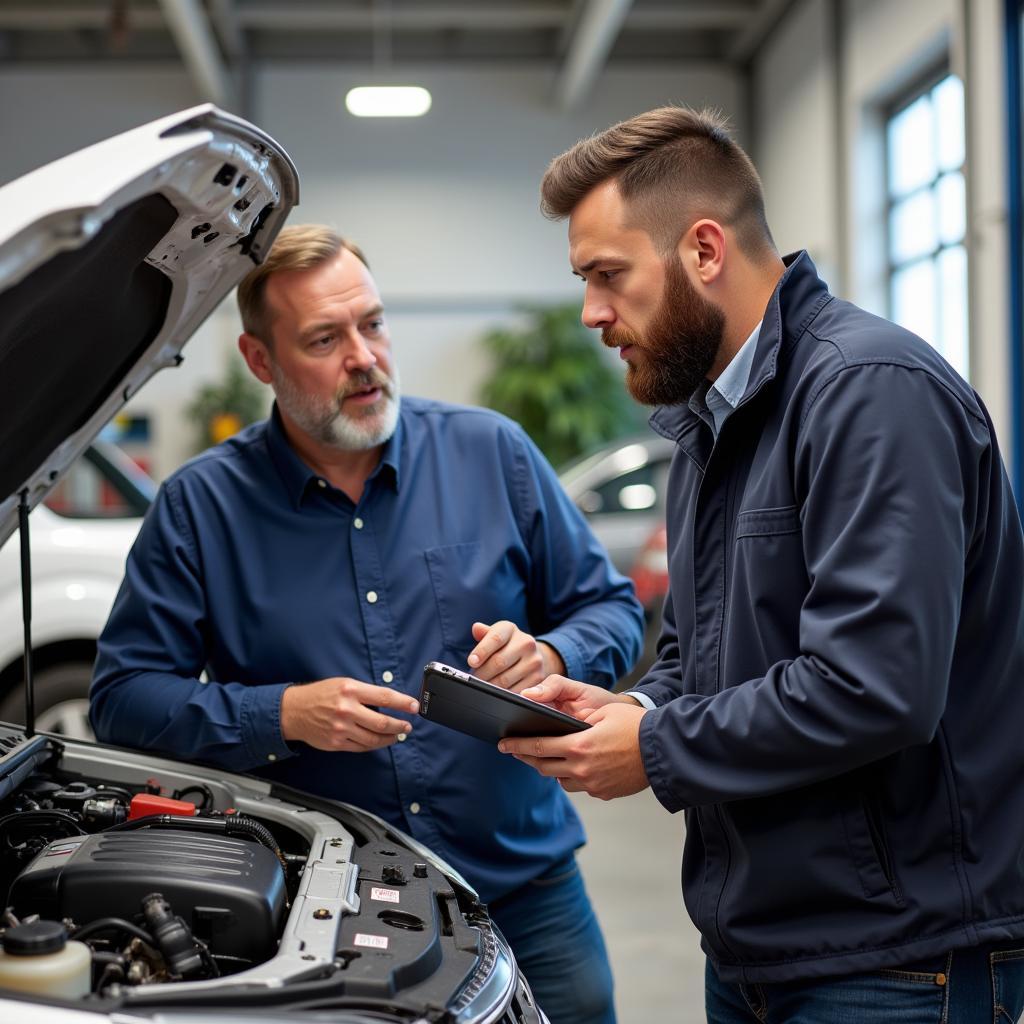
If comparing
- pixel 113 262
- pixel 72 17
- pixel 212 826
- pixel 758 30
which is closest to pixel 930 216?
pixel 758 30

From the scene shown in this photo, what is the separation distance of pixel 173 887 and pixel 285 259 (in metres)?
1.10

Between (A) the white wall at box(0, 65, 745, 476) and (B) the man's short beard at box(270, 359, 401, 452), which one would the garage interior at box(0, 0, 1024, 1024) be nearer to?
(A) the white wall at box(0, 65, 745, 476)

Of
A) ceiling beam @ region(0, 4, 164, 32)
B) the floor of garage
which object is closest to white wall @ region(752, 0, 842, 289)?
ceiling beam @ region(0, 4, 164, 32)

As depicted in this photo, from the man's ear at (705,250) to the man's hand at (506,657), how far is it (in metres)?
0.60

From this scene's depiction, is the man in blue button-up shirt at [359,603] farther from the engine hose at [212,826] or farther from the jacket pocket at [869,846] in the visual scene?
the jacket pocket at [869,846]

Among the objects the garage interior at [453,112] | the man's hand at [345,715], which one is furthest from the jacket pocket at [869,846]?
the garage interior at [453,112]

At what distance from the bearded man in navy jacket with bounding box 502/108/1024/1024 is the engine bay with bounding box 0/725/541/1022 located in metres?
0.24

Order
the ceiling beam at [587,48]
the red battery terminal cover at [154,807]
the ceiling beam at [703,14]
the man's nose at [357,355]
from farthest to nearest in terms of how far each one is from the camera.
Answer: the ceiling beam at [703,14], the ceiling beam at [587,48], the man's nose at [357,355], the red battery terminal cover at [154,807]

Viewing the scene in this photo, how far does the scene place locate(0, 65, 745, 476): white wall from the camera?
38.4 feet

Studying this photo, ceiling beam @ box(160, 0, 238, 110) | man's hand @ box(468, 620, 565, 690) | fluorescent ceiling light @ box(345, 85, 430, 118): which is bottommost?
man's hand @ box(468, 620, 565, 690)

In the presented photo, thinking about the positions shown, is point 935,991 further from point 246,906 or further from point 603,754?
point 246,906

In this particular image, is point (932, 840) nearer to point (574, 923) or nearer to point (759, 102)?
point (574, 923)

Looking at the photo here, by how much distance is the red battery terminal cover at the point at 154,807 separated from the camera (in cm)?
165

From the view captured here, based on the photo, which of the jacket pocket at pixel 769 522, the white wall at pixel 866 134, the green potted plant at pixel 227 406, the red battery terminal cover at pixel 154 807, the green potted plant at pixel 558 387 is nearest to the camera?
the jacket pocket at pixel 769 522
